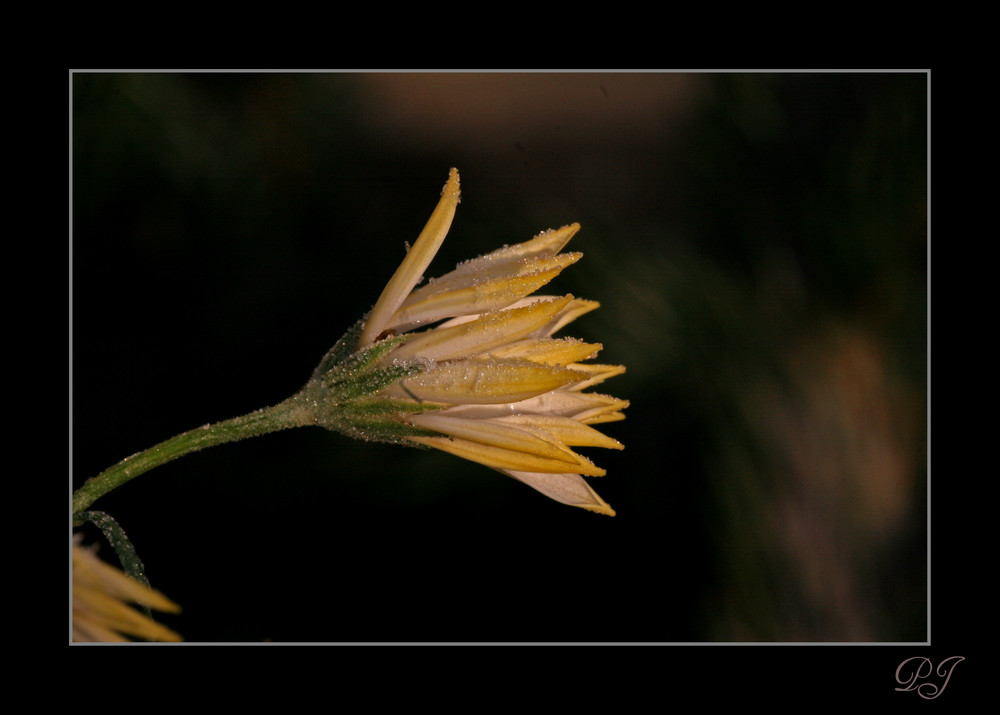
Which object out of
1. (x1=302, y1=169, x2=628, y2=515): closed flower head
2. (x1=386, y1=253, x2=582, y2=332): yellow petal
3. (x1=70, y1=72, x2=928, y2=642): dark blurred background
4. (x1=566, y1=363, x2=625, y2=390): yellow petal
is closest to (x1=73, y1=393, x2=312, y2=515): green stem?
(x1=302, y1=169, x2=628, y2=515): closed flower head

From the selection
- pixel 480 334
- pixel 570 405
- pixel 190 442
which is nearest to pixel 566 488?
pixel 570 405

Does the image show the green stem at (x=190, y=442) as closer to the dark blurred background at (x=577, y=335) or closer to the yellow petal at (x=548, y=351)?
the yellow petal at (x=548, y=351)

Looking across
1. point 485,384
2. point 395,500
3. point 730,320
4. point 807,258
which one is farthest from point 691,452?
point 485,384

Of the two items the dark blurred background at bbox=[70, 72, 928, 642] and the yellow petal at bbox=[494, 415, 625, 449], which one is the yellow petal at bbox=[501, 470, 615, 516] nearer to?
the yellow petal at bbox=[494, 415, 625, 449]

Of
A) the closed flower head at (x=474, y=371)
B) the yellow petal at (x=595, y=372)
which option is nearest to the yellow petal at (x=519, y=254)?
the closed flower head at (x=474, y=371)

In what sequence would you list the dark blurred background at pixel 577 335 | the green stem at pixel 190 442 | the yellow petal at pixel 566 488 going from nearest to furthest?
the green stem at pixel 190 442 → the yellow petal at pixel 566 488 → the dark blurred background at pixel 577 335

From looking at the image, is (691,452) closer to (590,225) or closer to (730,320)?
(730,320)
